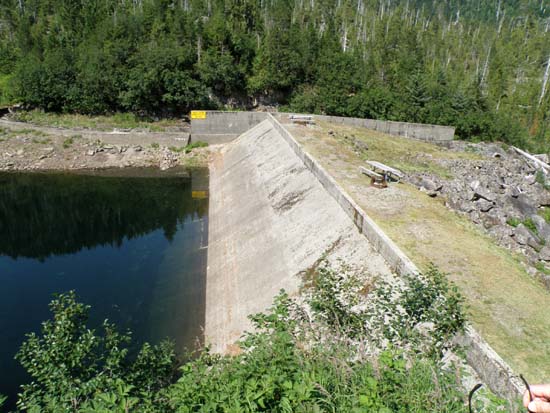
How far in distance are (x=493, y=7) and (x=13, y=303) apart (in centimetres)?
16913

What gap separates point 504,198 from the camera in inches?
938

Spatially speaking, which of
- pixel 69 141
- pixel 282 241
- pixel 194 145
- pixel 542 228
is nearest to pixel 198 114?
pixel 194 145

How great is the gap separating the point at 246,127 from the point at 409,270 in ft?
104

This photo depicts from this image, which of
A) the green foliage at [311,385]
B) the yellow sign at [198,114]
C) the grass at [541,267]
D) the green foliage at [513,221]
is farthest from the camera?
the yellow sign at [198,114]

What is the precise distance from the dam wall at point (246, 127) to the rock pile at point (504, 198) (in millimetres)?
5593

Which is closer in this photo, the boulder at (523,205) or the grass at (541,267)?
the grass at (541,267)

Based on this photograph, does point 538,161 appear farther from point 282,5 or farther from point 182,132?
point 282,5

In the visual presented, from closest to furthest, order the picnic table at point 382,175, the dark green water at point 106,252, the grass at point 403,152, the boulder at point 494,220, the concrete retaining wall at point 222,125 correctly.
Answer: the dark green water at point 106,252
the boulder at point 494,220
the picnic table at point 382,175
the grass at point 403,152
the concrete retaining wall at point 222,125

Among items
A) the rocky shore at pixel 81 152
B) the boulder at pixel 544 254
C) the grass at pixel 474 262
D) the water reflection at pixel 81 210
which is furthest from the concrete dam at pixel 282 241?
the rocky shore at pixel 81 152

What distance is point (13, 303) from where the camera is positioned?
17.3m

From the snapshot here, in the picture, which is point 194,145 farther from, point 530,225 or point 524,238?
point 524,238

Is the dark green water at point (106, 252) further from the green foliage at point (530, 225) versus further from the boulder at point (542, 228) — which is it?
the boulder at point (542, 228)

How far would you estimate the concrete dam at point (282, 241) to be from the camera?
12.5 m

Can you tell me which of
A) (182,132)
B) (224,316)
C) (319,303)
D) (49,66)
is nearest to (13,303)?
(224,316)
